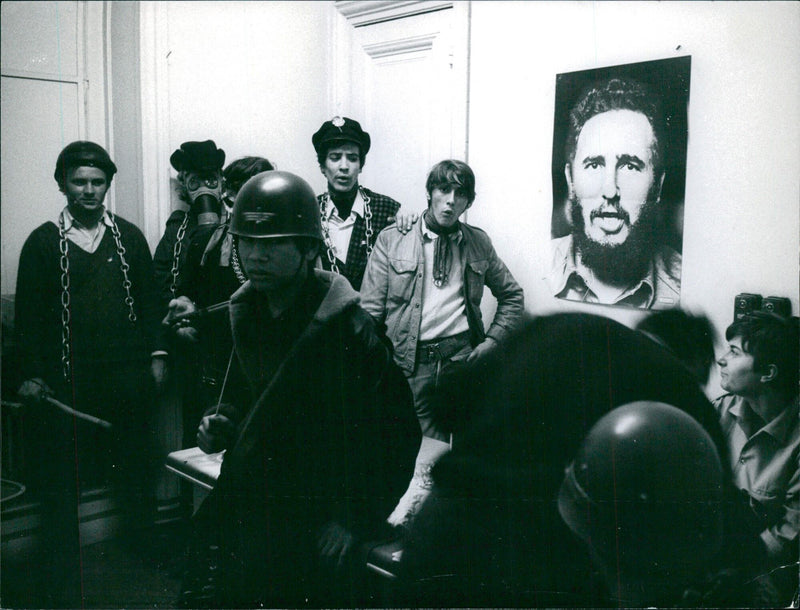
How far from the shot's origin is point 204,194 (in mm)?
2332

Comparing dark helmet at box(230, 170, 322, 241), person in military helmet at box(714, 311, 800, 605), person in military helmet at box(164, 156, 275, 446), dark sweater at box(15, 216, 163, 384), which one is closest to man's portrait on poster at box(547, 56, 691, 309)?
person in military helmet at box(714, 311, 800, 605)

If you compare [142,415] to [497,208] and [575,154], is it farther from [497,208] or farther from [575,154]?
[575,154]

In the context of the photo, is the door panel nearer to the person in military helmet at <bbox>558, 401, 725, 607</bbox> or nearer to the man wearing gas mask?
the man wearing gas mask

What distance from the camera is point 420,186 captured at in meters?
2.43

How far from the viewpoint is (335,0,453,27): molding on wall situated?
2383 mm

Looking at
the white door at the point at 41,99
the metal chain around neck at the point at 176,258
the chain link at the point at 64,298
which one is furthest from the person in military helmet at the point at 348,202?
the chain link at the point at 64,298

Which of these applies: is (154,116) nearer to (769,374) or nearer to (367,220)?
(367,220)

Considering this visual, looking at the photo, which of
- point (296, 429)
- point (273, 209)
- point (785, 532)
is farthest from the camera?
point (785, 532)

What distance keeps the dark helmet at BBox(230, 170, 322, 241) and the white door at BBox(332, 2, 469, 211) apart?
330 millimetres

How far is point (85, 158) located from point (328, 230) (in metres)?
0.81

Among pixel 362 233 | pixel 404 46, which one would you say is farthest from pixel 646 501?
pixel 404 46

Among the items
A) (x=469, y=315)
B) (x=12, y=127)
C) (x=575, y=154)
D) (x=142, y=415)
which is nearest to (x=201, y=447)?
(x=142, y=415)

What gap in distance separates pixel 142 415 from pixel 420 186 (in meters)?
1.20

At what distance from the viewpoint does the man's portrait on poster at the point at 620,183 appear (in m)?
2.28
